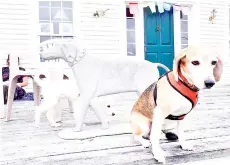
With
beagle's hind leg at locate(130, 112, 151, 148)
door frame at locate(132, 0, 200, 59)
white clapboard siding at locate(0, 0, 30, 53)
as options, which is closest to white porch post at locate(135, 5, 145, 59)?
door frame at locate(132, 0, 200, 59)

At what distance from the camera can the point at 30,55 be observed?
326 centimetres

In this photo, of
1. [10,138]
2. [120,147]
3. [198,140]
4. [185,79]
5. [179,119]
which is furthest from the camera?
[10,138]

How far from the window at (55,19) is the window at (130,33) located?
4.91 ft

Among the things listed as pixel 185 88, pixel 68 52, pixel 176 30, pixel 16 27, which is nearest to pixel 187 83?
pixel 185 88

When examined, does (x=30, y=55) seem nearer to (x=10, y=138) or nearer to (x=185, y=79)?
(x=10, y=138)

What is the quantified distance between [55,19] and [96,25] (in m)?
0.97

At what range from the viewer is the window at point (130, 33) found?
7.68 meters

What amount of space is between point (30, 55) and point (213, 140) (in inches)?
82.3

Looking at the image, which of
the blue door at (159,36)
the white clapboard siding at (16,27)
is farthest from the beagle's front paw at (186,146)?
the blue door at (159,36)

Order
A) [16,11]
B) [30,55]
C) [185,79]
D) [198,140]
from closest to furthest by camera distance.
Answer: [185,79], [198,140], [30,55], [16,11]

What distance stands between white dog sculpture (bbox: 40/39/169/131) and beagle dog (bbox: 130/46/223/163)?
52 centimetres

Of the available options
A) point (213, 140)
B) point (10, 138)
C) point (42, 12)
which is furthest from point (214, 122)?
point (42, 12)

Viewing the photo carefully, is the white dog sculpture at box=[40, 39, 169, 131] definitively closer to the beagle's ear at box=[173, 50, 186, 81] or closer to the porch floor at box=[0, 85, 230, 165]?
the porch floor at box=[0, 85, 230, 165]

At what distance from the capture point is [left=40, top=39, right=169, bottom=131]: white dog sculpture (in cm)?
233
